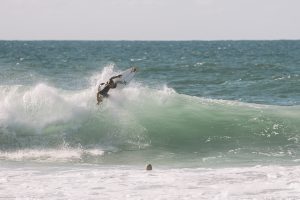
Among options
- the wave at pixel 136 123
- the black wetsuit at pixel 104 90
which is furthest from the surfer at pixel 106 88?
the wave at pixel 136 123

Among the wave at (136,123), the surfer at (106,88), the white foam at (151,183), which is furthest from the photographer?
the surfer at (106,88)

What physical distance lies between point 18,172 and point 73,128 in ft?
16.9

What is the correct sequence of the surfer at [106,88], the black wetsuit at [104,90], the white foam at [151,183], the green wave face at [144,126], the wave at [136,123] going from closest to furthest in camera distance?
the white foam at [151,183]
the green wave face at [144,126]
the wave at [136,123]
the surfer at [106,88]
the black wetsuit at [104,90]

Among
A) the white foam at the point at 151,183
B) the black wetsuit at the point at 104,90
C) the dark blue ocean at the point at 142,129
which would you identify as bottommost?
the white foam at the point at 151,183

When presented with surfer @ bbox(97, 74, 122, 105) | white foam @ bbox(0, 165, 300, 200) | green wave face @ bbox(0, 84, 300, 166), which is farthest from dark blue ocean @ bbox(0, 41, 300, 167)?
white foam @ bbox(0, 165, 300, 200)

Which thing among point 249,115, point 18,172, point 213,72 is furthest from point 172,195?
point 213,72

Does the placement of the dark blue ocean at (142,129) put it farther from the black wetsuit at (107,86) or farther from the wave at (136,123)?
the black wetsuit at (107,86)

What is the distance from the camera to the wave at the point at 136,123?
15.0 m

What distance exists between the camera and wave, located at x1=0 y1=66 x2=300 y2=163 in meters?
15.0

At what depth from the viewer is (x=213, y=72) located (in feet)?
127

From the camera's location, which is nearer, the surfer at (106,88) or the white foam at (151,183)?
the white foam at (151,183)

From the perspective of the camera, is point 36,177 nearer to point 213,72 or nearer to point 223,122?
point 223,122

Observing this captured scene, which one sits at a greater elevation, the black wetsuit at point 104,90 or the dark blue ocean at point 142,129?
the black wetsuit at point 104,90

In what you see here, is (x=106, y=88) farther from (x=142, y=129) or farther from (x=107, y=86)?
(x=142, y=129)
